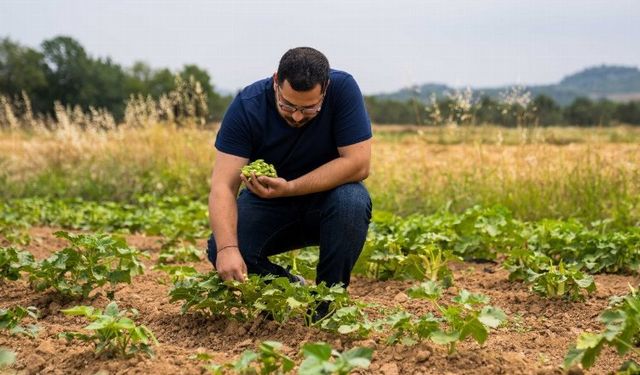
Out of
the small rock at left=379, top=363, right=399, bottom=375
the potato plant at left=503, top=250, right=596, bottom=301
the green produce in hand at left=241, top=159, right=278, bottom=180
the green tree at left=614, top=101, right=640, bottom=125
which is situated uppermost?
the green produce in hand at left=241, top=159, right=278, bottom=180

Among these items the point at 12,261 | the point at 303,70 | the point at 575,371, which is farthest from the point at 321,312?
the point at 12,261

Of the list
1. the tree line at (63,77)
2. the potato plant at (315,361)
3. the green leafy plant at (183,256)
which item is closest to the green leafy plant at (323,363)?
the potato plant at (315,361)

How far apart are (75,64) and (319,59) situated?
37.6 metres

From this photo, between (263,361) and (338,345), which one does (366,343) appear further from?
(263,361)

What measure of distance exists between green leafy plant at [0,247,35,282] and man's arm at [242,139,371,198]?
1.38 metres

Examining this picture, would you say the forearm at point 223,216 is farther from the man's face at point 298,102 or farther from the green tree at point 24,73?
the green tree at point 24,73

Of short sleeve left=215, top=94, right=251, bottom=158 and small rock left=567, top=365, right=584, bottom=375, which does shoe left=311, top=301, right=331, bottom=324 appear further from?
small rock left=567, top=365, right=584, bottom=375

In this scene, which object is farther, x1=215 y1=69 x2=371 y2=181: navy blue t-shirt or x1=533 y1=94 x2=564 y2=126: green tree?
x1=533 y1=94 x2=564 y2=126: green tree

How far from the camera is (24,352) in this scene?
10.1ft

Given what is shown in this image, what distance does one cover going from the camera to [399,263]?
4.52 metres

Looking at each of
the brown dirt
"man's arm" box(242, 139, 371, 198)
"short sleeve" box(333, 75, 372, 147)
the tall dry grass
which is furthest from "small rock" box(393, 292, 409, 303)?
the tall dry grass

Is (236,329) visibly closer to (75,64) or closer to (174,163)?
(174,163)

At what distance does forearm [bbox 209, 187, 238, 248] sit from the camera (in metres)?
3.46

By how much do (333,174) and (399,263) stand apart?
1.17 m
